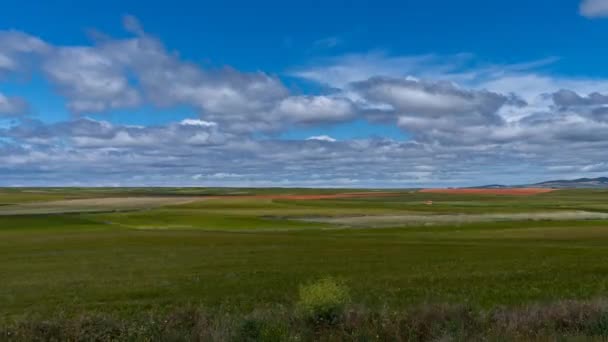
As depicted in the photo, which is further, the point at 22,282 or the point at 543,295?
the point at 22,282

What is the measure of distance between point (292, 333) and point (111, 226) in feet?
227

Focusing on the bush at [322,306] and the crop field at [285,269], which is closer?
the bush at [322,306]

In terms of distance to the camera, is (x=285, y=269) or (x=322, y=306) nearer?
(x=322, y=306)

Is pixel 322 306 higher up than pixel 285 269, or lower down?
higher up

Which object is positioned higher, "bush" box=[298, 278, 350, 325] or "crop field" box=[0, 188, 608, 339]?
"bush" box=[298, 278, 350, 325]

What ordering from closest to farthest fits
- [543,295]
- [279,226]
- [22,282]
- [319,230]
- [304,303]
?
[304,303]
[543,295]
[22,282]
[319,230]
[279,226]

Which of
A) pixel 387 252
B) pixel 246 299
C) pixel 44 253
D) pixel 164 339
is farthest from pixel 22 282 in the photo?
pixel 387 252

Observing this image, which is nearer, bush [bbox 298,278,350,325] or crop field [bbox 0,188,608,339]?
bush [bbox 298,278,350,325]

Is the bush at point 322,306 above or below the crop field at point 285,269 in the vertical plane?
above

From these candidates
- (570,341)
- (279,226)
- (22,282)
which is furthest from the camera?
(279,226)

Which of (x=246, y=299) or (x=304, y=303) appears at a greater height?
(x=304, y=303)

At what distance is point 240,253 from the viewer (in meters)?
41.8

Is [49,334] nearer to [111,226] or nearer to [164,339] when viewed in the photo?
[164,339]

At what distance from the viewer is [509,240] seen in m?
51.8
